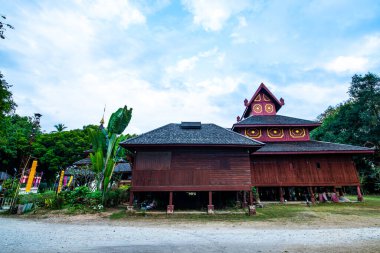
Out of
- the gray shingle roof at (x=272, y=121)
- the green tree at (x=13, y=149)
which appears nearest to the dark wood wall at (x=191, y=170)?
the gray shingle roof at (x=272, y=121)

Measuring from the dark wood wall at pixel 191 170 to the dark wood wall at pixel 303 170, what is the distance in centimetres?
481

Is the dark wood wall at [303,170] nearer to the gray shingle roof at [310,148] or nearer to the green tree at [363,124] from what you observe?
the gray shingle roof at [310,148]

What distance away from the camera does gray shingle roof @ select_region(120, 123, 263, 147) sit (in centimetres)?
1339

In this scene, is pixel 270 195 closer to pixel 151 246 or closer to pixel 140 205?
pixel 140 205

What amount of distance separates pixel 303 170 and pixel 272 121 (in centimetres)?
558

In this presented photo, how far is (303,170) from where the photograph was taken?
57.7ft

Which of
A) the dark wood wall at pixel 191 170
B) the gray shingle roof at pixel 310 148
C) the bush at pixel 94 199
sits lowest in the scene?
the bush at pixel 94 199

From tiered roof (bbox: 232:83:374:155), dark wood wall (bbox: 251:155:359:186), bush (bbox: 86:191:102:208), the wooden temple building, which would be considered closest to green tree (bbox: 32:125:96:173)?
bush (bbox: 86:191:102:208)

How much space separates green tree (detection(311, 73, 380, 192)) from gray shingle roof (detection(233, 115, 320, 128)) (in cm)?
1388

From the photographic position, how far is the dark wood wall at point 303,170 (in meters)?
17.2

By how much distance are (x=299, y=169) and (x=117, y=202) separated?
49.8 ft

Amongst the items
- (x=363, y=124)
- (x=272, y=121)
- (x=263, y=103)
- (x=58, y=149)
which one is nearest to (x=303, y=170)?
(x=272, y=121)

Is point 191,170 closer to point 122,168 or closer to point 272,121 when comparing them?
point 272,121

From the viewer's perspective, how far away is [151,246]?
18.6 ft
